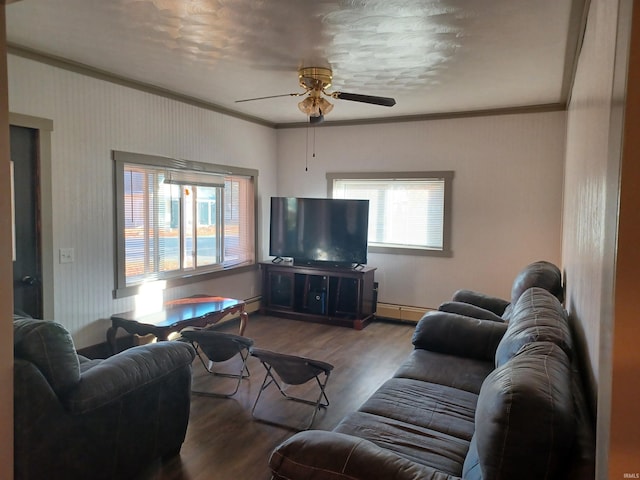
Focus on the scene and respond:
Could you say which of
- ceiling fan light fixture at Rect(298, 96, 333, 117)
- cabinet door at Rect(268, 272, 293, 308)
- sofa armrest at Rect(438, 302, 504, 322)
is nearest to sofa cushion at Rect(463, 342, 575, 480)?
sofa armrest at Rect(438, 302, 504, 322)

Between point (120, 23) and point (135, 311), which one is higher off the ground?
point (120, 23)

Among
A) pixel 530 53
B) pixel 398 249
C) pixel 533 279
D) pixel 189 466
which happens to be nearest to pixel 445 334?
pixel 533 279

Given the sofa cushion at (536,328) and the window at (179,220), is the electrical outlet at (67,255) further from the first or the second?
the sofa cushion at (536,328)

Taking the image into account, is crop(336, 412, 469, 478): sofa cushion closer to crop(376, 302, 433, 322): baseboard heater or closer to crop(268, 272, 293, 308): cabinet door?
crop(376, 302, 433, 322): baseboard heater

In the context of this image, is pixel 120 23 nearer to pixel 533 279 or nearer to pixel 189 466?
pixel 189 466

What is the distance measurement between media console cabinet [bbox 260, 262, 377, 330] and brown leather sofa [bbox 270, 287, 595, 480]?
3.03m

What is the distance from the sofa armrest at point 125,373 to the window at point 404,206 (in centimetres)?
394

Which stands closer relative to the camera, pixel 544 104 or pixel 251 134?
pixel 544 104

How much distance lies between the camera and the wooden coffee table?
397 cm

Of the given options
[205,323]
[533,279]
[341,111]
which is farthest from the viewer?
[341,111]

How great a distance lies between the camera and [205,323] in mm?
4336

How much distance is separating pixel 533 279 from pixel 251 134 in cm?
415

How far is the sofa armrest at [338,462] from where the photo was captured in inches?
60.6

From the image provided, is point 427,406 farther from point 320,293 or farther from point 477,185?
point 477,185
